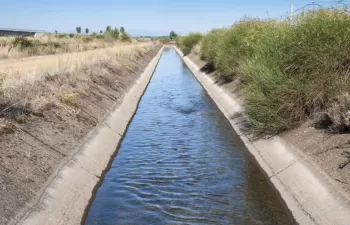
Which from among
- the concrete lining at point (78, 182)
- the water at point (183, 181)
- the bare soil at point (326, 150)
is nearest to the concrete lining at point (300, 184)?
the bare soil at point (326, 150)

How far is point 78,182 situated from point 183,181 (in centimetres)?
304

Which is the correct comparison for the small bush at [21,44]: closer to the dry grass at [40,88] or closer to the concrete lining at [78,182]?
the dry grass at [40,88]

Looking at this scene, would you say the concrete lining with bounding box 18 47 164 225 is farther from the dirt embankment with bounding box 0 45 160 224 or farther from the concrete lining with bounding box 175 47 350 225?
the concrete lining with bounding box 175 47 350 225

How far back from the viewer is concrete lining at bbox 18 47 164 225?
9249 mm

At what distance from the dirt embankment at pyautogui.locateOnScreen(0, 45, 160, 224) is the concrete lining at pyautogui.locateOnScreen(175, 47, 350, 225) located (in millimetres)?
5705

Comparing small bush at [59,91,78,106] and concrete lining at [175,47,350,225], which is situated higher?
small bush at [59,91,78,106]

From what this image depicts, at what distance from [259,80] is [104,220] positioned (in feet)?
27.6

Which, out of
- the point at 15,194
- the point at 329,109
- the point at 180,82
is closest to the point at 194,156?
the point at 329,109

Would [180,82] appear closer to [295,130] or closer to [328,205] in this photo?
[295,130]

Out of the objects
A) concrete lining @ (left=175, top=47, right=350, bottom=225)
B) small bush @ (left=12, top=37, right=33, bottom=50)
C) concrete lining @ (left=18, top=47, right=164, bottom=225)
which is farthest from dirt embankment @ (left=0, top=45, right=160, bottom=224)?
small bush @ (left=12, top=37, right=33, bottom=50)

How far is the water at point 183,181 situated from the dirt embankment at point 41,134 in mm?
1471

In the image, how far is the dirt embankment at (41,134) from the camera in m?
9.48

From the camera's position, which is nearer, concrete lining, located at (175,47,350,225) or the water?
concrete lining, located at (175,47,350,225)

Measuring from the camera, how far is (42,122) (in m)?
13.9
